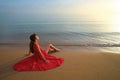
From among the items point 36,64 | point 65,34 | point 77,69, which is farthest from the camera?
point 65,34

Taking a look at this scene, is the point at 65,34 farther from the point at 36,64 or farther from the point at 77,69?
the point at 77,69

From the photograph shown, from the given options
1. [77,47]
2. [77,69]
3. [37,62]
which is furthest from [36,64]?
[77,47]

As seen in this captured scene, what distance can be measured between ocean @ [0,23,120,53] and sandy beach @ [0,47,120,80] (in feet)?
7.50

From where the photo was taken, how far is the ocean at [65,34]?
9.75 m

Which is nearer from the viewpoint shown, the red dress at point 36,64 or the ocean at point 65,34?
the red dress at point 36,64

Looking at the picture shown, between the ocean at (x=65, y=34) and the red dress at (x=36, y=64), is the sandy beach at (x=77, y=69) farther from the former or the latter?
the ocean at (x=65, y=34)

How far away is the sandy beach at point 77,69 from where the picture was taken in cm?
521

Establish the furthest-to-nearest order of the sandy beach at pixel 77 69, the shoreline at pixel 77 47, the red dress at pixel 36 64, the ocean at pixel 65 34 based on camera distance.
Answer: the ocean at pixel 65 34, the shoreline at pixel 77 47, the red dress at pixel 36 64, the sandy beach at pixel 77 69

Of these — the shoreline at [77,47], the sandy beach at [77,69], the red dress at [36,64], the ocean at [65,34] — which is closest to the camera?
the sandy beach at [77,69]

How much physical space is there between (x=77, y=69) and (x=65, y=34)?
21.6 feet

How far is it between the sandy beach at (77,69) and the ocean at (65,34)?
2286 mm

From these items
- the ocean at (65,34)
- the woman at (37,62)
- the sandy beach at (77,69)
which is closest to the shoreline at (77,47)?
the ocean at (65,34)

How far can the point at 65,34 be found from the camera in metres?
12.2

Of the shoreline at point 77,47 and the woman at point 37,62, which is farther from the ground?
the woman at point 37,62
